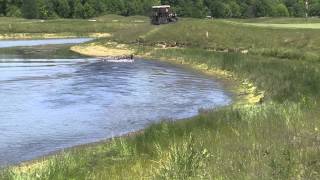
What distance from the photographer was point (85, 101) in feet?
104

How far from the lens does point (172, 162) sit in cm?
979

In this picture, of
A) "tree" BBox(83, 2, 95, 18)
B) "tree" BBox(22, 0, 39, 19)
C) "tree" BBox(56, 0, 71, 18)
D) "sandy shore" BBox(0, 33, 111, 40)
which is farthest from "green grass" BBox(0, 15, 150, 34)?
"tree" BBox(56, 0, 71, 18)

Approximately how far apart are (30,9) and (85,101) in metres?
141

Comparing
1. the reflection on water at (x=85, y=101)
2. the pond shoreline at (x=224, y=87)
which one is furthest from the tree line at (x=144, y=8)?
the reflection on water at (x=85, y=101)

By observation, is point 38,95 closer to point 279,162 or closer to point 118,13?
point 279,162

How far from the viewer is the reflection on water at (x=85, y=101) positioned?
2195cm

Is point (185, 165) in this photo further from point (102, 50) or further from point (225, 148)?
point (102, 50)

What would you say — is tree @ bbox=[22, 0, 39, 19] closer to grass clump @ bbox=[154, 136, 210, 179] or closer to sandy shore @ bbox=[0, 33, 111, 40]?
sandy shore @ bbox=[0, 33, 111, 40]

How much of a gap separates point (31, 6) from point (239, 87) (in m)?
138

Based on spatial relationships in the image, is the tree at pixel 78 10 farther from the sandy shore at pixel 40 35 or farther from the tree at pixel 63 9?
the sandy shore at pixel 40 35

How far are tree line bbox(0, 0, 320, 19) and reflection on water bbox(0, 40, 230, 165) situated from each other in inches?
4688

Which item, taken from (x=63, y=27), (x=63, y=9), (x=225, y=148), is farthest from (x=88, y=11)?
(x=225, y=148)

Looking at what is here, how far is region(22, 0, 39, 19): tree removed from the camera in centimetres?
16588

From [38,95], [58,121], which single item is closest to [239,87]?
[38,95]
